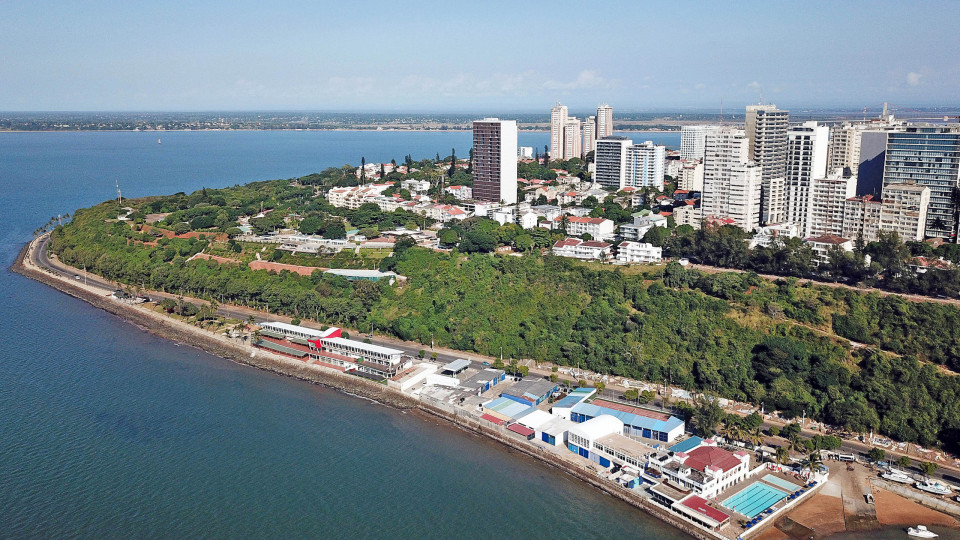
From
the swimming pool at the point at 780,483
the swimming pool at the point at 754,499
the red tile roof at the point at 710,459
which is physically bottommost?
the swimming pool at the point at 754,499

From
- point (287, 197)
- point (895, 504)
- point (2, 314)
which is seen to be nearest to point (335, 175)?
point (287, 197)

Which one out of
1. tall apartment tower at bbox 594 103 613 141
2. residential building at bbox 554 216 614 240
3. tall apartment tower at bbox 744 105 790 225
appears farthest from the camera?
tall apartment tower at bbox 594 103 613 141

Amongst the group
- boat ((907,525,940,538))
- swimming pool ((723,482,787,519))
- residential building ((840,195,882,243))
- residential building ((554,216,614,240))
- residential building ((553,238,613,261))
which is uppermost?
residential building ((840,195,882,243))

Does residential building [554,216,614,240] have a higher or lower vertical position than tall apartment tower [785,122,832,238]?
lower

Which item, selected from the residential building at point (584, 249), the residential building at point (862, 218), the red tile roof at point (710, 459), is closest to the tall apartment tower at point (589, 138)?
the residential building at point (584, 249)

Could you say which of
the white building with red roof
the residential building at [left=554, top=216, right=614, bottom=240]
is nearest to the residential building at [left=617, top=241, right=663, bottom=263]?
the residential building at [left=554, top=216, right=614, bottom=240]

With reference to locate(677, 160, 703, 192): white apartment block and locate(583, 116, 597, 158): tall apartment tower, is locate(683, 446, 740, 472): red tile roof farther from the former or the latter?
locate(583, 116, 597, 158): tall apartment tower

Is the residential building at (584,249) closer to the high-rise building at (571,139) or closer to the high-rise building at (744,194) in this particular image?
the high-rise building at (744,194)
